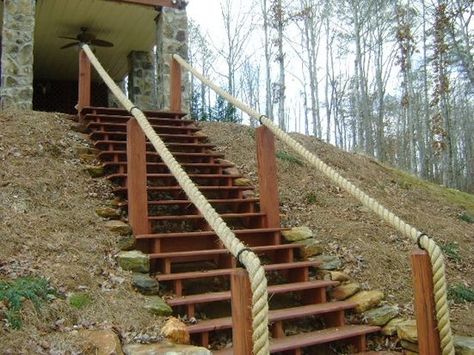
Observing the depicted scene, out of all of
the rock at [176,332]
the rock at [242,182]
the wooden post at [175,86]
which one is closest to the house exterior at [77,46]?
the wooden post at [175,86]

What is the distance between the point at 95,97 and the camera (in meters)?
14.4

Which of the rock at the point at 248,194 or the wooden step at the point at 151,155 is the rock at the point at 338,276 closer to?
the rock at the point at 248,194

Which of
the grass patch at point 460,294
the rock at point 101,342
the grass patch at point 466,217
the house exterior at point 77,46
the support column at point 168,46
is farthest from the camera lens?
the support column at point 168,46

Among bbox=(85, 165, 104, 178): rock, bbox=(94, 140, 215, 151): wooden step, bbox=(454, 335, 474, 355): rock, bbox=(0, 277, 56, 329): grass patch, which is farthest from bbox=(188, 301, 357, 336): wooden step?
bbox=(94, 140, 215, 151): wooden step

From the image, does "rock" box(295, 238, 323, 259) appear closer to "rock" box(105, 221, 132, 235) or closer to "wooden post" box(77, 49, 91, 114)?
"rock" box(105, 221, 132, 235)

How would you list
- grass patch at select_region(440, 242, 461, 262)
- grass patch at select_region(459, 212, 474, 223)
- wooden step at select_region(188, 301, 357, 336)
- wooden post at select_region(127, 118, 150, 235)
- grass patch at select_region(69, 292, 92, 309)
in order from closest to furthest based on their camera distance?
grass patch at select_region(69, 292, 92, 309) → wooden step at select_region(188, 301, 357, 336) → wooden post at select_region(127, 118, 150, 235) → grass patch at select_region(440, 242, 461, 262) → grass patch at select_region(459, 212, 474, 223)

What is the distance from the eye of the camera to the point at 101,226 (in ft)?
13.9

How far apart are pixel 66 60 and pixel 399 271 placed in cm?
1181

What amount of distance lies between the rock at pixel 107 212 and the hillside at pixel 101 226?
8cm

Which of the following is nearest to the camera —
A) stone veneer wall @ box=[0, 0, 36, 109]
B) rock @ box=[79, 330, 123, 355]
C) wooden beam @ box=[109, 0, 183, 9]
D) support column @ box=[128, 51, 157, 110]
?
rock @ box=[79, 330, 123, 355]

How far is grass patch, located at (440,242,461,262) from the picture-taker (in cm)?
526

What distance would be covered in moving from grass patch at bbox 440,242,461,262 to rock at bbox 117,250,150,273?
3.65 meters

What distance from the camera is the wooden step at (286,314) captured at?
10.4 feet

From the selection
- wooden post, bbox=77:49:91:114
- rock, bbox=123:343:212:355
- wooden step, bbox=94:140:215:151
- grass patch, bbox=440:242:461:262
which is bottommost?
rock, bbox=123:343:212:355
